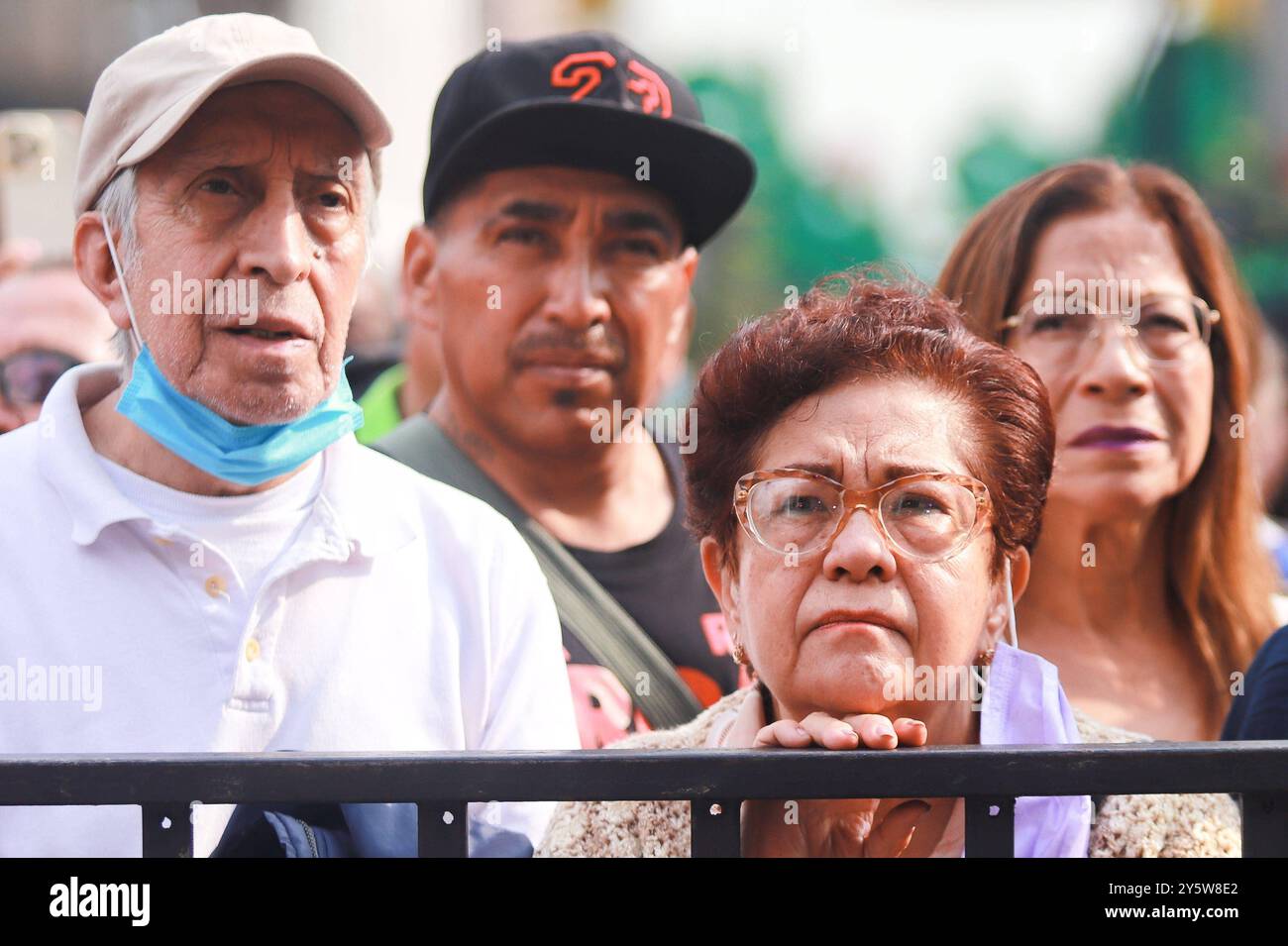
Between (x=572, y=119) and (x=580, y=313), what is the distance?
33 centimetres

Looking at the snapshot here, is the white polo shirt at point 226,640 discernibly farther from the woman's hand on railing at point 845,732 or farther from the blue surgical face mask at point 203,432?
the woman's hand on railing at point 845,732

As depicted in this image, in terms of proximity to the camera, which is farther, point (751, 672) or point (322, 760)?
point (751, 672)

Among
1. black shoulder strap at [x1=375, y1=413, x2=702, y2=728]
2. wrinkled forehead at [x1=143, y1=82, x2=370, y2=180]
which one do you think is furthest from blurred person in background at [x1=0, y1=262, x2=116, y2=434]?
black shoulder strap at [x1=375, y1=413, x2=702, y2=728]

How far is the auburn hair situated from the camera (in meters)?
2.20

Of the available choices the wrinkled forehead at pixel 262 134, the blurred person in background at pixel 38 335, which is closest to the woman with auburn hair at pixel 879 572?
the wrinkled forehead at pixel 262 134

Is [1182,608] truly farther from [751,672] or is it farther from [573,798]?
[573,798]

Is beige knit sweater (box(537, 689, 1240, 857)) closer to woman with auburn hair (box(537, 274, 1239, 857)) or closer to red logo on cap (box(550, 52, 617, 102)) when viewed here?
woman with auburn hair (box(537, 274, 1239, 857))

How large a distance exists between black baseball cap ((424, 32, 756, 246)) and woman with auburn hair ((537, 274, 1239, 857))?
0.39 meters

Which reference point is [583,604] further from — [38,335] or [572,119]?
[38,335]

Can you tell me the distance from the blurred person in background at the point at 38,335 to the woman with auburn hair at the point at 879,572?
111cm

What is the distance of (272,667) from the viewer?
2293mm

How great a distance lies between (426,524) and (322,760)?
1.81ft
